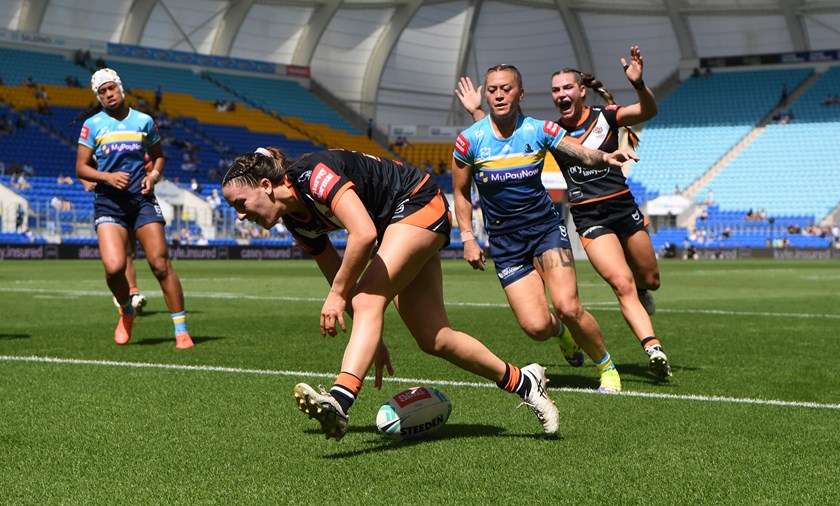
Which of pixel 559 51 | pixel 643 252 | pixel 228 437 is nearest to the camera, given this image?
pixel 228 437

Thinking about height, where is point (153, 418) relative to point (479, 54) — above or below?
below

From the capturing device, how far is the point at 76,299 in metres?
16.8

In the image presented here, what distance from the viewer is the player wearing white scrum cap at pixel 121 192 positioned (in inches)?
392

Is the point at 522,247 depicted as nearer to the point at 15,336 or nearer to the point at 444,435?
the point at 444,435

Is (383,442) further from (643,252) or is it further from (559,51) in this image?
(559,51)

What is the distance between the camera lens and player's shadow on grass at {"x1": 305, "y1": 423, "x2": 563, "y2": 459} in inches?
210

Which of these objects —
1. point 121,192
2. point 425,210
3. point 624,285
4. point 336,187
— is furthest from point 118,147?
point 336,187

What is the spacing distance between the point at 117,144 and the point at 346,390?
19.3ft

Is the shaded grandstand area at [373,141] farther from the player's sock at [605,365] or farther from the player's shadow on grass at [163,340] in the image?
the player's sock at [605,365]

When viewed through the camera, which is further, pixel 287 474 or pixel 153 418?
pixel 153 418

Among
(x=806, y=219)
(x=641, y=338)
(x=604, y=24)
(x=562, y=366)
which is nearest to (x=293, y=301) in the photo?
(x=562, y=366)

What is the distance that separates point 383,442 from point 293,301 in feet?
38.2

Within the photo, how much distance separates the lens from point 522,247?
746 cm

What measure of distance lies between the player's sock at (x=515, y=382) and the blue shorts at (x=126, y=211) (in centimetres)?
528
